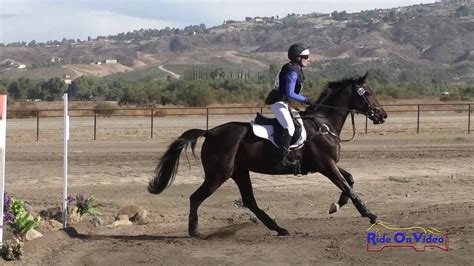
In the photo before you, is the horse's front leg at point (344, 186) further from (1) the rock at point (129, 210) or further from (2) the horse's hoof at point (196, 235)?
(1) the rock at point (129, 210)

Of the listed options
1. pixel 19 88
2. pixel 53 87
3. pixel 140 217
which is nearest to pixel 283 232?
pixel 140 217

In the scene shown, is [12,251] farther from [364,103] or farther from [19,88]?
[19,88]

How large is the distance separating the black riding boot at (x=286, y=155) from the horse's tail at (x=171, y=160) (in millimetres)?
1281

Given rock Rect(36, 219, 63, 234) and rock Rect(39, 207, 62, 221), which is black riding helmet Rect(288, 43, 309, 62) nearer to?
rock Rect(36, 219, 63, 234)

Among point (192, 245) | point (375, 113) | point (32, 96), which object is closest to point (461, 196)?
point (375, 113)

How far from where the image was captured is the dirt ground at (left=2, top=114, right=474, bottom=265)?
8969mm

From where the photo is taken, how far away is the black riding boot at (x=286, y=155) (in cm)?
1032

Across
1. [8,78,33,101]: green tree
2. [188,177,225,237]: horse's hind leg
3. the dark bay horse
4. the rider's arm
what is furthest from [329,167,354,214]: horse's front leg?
[8,78,33,101]: green tree

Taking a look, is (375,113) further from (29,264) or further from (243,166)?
(29,264)

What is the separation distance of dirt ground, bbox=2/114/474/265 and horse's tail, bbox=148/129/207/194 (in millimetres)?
738

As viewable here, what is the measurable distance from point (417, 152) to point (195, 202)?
51.1 feet

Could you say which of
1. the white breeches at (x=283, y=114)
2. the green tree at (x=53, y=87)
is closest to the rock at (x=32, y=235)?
the white breeches at (x=283, y=114)

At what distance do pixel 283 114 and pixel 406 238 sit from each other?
92.3 inches

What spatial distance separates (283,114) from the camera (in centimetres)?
1045
